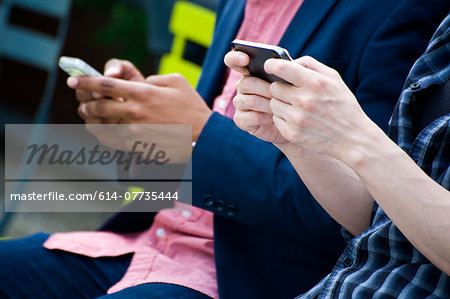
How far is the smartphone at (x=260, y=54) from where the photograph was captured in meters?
0.82

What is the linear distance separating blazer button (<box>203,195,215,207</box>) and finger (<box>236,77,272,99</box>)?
0.33 meters

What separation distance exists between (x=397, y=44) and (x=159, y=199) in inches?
26.0

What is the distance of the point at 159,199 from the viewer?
1428 mm

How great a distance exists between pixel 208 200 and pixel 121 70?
0.45m

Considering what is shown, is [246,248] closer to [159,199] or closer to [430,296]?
[159,199]

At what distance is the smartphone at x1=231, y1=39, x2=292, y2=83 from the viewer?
82cm

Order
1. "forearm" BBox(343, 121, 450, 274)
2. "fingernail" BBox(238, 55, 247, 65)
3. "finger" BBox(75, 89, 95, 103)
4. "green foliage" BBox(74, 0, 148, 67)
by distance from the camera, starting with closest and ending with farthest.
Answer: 1. "forearm" BBox(343, 121, 450, 274)
2. "fingernail" BBox(238, 55, 247, 65)
3. "finger" BBox(75, 89, 95, 103)
4. "green foliage" BBox(74, 0, 148, 67)

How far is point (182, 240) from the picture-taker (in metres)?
1.31

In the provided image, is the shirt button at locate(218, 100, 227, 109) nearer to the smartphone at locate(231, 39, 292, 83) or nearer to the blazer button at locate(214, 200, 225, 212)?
the blazer button at locate(214, 200, 225, 212)

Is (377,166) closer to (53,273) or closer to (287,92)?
(287,92)

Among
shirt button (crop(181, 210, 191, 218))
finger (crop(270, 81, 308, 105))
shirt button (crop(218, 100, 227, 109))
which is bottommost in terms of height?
shirt button (crop(181, 210, 191, 218))

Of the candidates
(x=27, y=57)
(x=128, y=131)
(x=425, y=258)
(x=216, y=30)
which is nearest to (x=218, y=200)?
(x=128, y=131)

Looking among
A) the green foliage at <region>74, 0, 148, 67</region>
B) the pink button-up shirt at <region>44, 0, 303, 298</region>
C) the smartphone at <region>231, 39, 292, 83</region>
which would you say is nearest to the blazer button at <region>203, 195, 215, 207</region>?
the pink button-up shirt at <region>44, 0, 303, 298</region>

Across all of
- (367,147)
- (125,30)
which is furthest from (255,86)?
(125,30)
